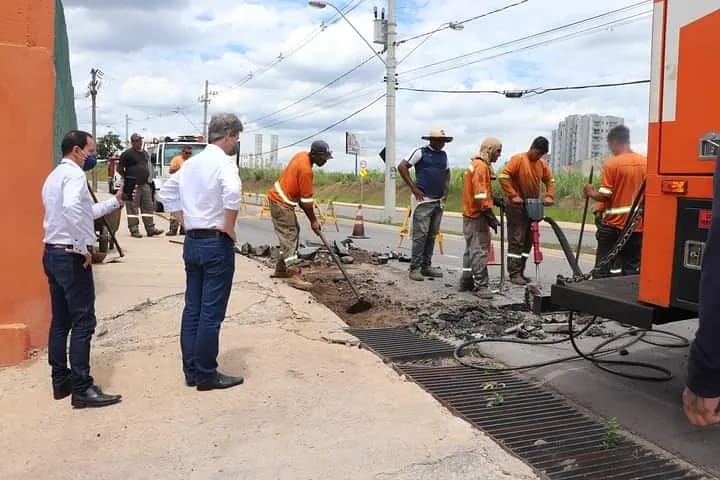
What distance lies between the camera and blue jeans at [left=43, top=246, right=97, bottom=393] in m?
3.97

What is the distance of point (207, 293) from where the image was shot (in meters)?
4.26

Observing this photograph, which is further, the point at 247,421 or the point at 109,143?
the point at 109,143

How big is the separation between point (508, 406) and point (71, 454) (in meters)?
2.60

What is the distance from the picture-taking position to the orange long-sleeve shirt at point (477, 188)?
306 inches

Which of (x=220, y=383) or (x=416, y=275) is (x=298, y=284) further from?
(x=220, y=383)

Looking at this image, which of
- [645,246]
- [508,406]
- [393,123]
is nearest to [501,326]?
[508,406]

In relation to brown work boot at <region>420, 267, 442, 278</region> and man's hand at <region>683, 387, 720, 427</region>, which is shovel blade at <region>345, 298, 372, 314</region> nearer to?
brown work boot at <region>420, 267, 442, 278</region>

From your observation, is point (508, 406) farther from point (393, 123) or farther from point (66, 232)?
point (393, 123)

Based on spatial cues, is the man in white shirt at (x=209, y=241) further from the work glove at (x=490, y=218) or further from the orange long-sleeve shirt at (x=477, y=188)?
the work glove at (x=490, y=218)

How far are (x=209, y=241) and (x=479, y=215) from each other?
14.6ft

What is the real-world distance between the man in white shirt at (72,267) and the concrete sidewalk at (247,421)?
0.56 ft

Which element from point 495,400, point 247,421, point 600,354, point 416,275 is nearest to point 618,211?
point 600,354

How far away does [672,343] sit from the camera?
552cm

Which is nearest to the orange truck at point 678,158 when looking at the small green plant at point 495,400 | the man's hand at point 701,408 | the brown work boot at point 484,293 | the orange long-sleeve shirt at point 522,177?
the small green plant at point 495,400
